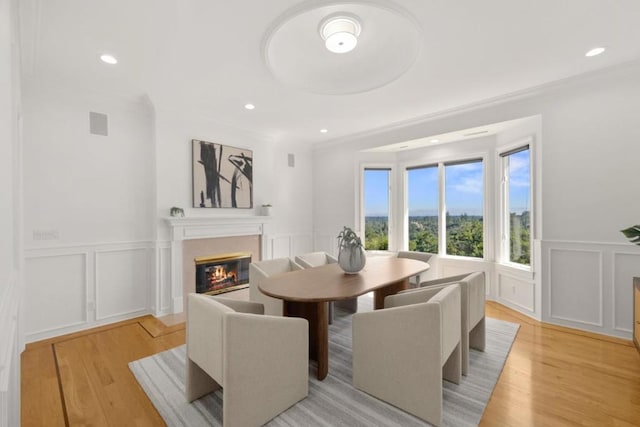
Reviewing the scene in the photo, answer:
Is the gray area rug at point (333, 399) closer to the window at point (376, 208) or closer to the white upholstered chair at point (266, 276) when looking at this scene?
the white upholstered chair at point (266, 276)

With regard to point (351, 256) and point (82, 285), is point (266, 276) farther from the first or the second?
point (82, 285)

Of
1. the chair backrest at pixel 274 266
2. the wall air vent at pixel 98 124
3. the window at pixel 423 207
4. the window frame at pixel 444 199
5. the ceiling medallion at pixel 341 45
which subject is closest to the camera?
the ceiling medallion at pixel 341 45

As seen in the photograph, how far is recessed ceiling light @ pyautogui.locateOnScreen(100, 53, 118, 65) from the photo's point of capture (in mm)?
2498

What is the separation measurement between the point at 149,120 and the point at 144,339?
8.65 ft

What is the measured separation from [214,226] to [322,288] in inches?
94.4

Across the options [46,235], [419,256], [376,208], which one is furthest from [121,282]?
[376,208]

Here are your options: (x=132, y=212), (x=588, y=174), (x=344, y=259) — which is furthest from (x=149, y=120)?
(x=588, y=174)

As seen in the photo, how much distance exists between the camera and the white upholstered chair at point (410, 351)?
5.60 feet

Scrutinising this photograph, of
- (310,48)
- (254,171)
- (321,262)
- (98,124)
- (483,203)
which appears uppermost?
(310,48)

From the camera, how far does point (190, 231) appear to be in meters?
3.77

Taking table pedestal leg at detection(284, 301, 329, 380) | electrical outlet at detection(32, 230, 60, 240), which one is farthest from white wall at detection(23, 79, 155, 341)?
table pedestal leg at detection(284, 301, 329, 380)

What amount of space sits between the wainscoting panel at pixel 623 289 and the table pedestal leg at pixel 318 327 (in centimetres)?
298

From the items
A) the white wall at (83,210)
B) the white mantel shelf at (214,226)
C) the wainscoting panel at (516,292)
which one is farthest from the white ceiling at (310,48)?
the wainscoting panel at (516,292)

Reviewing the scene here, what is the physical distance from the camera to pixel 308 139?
538 cm
